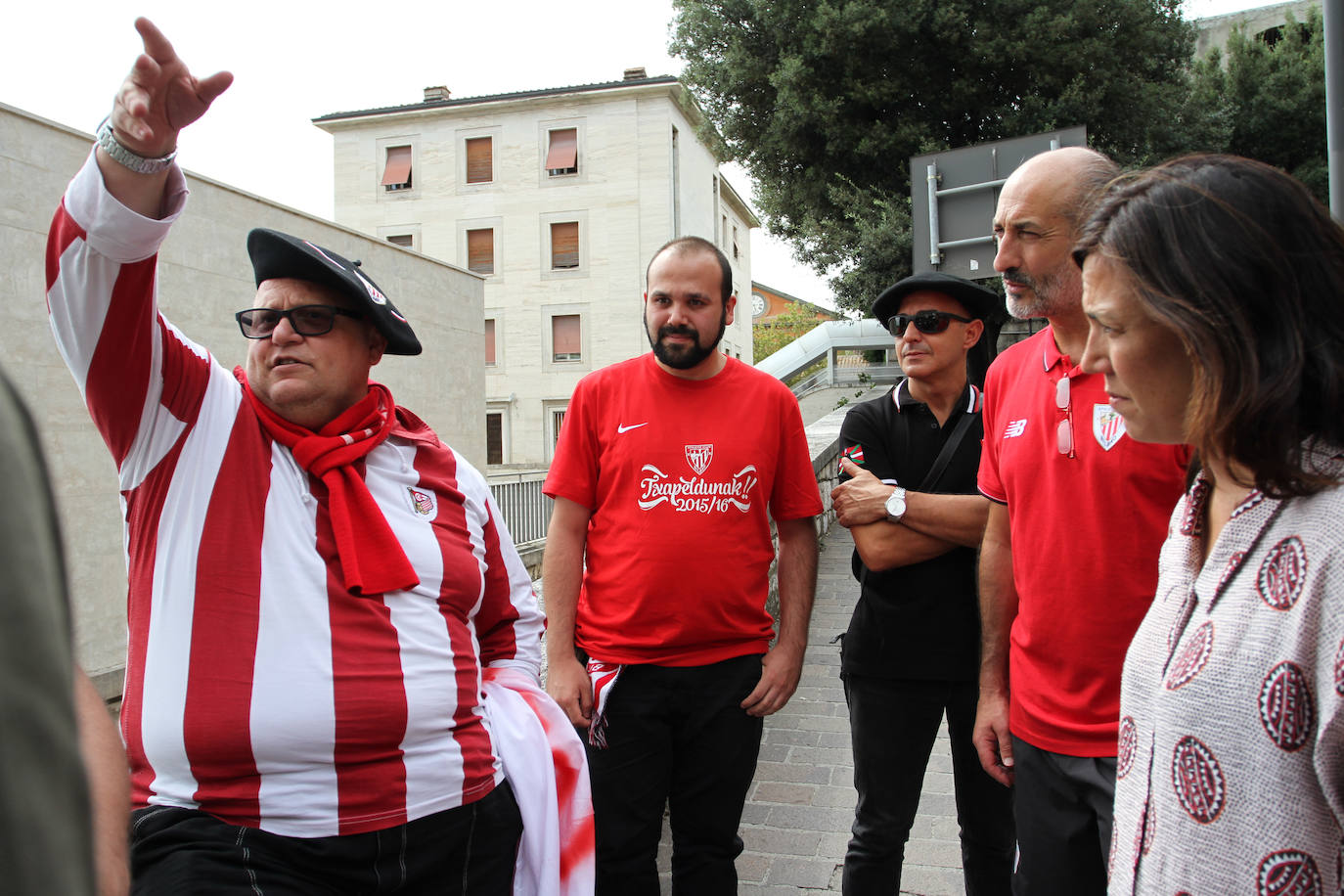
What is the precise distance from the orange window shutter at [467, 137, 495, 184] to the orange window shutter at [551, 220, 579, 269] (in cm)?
339

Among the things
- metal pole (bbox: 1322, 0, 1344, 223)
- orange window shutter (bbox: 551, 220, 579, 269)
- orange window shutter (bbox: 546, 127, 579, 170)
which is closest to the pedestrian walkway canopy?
orange window shutter (bbox: 551, 220, 579, 269)

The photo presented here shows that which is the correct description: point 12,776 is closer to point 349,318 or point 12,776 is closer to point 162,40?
point 162,40

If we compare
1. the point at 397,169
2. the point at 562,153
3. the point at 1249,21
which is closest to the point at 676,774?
the point at 562,153

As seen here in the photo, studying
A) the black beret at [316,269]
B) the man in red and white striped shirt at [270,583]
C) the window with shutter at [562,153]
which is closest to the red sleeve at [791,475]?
the man in red and white striped shirt at [270,583]

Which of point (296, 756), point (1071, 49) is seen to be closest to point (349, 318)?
point (296, 756)

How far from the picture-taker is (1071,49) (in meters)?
14.2

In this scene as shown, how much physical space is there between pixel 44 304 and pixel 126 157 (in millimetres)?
10295

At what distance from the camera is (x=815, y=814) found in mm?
4277

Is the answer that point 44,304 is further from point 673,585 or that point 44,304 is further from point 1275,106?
point 1275,106

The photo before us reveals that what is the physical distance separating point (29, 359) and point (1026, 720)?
12745 millimetres

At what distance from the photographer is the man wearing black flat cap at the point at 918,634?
10.2 ft

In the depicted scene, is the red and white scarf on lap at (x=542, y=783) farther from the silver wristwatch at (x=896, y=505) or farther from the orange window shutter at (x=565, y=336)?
the orange window shutter at (x=565, y=336)

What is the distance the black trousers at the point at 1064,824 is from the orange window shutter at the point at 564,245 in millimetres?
34571

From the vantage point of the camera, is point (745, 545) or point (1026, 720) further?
point (745, 545)
